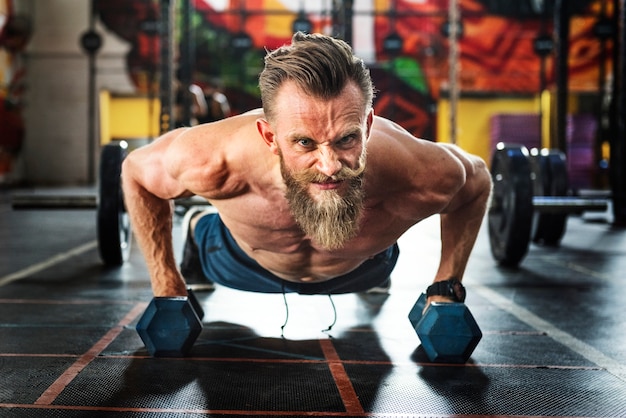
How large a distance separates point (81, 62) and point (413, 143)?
47.1 ft

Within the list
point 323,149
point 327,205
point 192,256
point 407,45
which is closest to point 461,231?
point 327,205

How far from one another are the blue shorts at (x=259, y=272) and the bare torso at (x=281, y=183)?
281mm

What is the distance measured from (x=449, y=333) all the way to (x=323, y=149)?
741 mm

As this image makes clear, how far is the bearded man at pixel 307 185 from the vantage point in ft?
5.83

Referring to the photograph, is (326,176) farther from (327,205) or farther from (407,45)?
(407,45)

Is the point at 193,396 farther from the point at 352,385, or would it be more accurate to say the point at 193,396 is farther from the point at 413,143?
the point at 413,143

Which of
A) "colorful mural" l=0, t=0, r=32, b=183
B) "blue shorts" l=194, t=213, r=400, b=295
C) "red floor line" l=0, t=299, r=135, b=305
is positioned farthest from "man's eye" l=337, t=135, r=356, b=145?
"colorful mural" l=0, t=0, r=32, b=183

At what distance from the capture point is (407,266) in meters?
4.46

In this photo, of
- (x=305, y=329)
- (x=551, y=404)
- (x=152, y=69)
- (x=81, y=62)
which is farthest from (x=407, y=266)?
(x=81, y=62)

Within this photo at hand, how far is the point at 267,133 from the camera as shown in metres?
1.90

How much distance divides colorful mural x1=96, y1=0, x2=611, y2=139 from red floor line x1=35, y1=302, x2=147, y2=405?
12.8 m

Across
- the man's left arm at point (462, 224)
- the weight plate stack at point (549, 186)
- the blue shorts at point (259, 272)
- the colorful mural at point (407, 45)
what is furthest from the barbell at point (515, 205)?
the colorful mural at point (407, 45)

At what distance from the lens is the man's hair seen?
1.75 metres

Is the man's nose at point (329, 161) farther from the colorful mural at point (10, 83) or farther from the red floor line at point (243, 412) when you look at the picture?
the colorful mural at point (10, 83)
